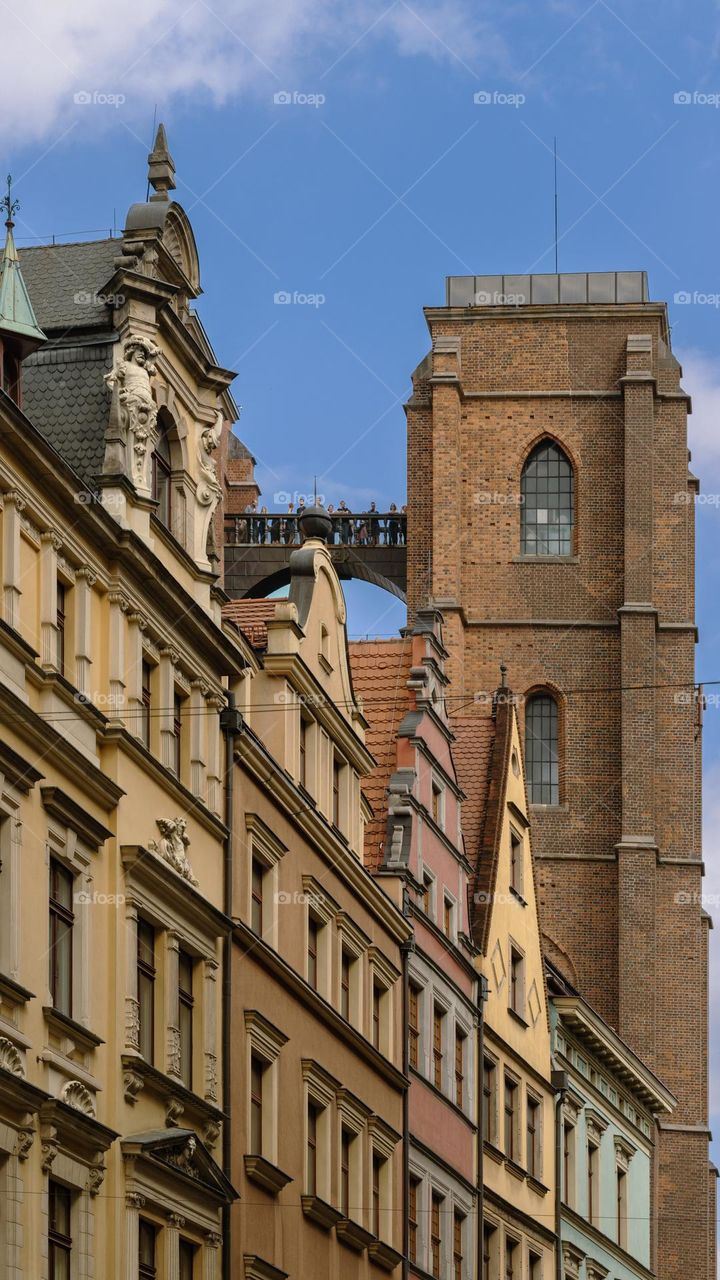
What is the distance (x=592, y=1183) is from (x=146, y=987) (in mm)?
25133

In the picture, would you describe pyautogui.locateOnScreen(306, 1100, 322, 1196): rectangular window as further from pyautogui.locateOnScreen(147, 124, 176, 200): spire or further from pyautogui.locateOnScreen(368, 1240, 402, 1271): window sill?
pyautogui.locateOnScreen(147, 124, 176, 200): spire

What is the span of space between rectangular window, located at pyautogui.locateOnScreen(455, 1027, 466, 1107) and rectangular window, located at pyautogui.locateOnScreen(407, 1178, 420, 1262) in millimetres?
3036

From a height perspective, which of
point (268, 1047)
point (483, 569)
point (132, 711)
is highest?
point (483, 569)

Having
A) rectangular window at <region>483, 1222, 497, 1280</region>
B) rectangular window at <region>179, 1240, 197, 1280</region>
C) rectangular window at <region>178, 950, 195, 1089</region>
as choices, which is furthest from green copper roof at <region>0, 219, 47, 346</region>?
rectangular window at <region>483, 1222, 497, 1280</region>

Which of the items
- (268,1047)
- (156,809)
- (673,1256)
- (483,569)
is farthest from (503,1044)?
(483,569)

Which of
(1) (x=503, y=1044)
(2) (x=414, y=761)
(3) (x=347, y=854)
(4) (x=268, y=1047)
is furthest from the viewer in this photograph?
(1) (x=503, y=1044)

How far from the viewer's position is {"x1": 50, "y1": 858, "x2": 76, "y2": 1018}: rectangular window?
90.4ft

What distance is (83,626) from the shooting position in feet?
95.9

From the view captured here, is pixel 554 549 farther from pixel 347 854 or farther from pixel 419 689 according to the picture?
pixel 347 854

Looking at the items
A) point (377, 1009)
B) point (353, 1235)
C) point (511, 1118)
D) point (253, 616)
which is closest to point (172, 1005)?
point (353, 1235)

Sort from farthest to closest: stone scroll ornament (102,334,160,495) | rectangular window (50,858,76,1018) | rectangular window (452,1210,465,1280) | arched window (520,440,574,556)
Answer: arched window (520,440,574,556) → rectangular window (452,1210,465,1280) → stone scroll ornament (102,334,160,495) → rectangular window (50,858,76,1018)

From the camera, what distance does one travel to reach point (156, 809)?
101 feet

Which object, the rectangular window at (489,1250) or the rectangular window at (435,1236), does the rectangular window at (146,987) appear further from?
the rectangular window at (489,1250)

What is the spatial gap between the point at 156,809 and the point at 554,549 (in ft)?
164
